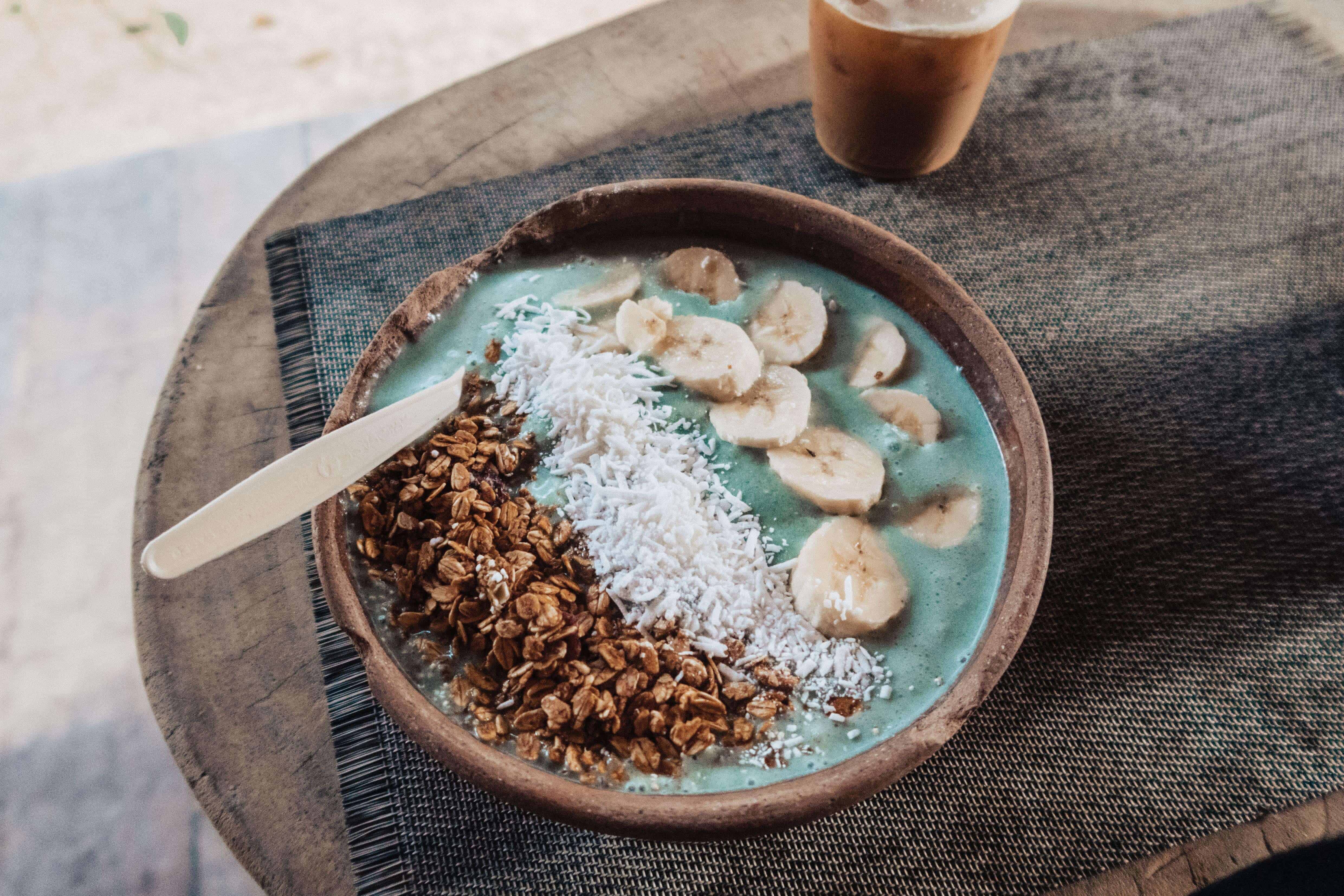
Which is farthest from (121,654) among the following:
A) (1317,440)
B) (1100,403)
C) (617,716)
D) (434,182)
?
(1317,440)

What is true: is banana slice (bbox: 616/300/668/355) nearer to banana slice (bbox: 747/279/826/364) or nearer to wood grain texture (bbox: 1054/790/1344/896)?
banana slice (bbox: 747/279/826/364)

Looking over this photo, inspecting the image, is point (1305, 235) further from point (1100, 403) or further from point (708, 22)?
point (708, 22)

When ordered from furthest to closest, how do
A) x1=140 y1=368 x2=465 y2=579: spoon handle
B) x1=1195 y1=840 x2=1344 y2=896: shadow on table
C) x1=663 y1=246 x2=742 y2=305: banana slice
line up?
1. x1=663 y1=246 x2=742 y2=305: banana slice
2. x1=1195 y1=840 x2=1344 y2=896: shadow on table
3. x1=140 y1=368 x2=465 y2=579: spoon handle

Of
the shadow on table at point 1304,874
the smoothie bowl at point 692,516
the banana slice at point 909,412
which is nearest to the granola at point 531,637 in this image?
the smoothie bowl at point 692,516

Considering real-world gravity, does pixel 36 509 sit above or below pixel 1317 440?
below

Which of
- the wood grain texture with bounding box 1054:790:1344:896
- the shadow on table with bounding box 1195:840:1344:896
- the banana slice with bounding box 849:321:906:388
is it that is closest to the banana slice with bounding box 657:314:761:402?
the banana slice with bounding box 849:321:906:388

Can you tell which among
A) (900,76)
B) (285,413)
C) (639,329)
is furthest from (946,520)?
(285,413)

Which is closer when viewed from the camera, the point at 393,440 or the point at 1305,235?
the point at 393,440
